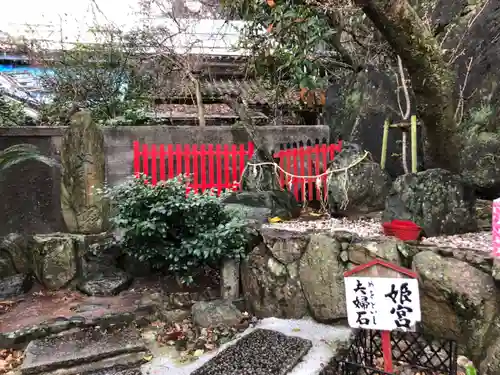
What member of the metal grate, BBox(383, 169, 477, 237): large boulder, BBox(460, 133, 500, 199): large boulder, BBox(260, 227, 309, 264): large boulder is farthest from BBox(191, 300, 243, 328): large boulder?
BBox(460, 133, 500, 199): large boulder

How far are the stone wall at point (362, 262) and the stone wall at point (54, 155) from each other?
337cm

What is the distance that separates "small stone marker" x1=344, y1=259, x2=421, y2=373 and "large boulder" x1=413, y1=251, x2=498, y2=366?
3.16 ft

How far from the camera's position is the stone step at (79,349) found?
363 centimetres

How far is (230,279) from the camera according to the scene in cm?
475

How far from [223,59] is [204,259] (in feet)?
28.1

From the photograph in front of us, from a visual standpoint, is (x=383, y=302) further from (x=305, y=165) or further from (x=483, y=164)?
(x=305, y=165)

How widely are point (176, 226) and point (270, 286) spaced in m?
1.45

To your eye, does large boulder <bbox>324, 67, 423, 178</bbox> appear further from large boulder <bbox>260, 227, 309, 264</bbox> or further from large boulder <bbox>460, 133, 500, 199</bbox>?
large boulder <bbox>260, 227, 309, 264</bbox>

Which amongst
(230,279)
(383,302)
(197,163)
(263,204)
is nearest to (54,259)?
(230,279)

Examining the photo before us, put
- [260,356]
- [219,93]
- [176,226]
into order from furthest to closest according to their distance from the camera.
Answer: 1. [219,93]
2. [176,226]
3. [260,356]

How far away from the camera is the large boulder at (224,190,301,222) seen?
17.8ft

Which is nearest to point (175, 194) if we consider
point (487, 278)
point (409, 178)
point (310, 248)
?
point (310, 248)

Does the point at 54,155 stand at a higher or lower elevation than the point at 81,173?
higher

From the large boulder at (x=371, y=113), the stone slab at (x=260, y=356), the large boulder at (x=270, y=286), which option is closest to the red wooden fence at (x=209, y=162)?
the large boulder at (x=371, y=113)
